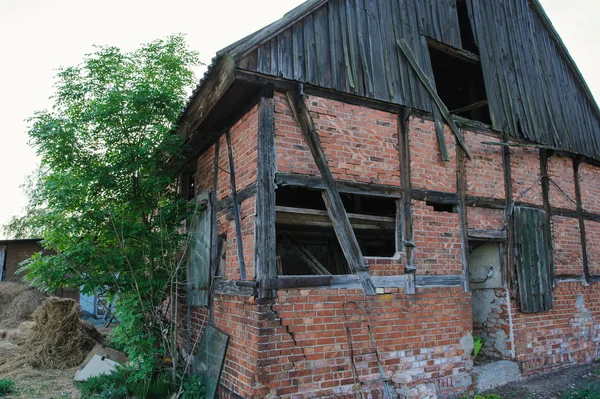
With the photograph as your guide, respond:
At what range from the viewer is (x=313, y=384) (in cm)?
499

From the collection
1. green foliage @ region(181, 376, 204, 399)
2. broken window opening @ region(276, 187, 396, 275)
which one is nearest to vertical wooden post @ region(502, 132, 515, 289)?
broken window opening @ region(276, 187, 396, 275)

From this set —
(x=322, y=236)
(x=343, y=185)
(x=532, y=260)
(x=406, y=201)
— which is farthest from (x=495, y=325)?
(x=343, y=185)

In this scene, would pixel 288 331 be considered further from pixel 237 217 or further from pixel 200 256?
pixel 200 256

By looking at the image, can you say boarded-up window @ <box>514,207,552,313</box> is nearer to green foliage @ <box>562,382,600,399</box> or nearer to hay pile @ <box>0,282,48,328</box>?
green foliage @ <box>562,382,600,399</box>

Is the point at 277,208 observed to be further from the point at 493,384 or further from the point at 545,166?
the point at 545,166

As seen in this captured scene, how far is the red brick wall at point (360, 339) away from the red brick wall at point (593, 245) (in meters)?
4.27

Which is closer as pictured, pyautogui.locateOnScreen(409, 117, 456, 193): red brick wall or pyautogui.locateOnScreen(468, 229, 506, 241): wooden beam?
pyautogui.locateOnScreen(409, 117, 456, 193): red brick wall

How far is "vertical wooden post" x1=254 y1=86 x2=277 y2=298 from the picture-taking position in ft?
16.4

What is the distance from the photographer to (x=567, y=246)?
8.40 meters

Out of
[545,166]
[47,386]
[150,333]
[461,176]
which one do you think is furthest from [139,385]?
[545,166]

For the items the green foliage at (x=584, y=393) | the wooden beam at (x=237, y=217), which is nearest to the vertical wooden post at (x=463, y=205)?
the green foliage at (x=584, y=393)

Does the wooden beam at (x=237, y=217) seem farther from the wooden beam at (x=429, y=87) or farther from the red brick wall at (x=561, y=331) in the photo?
the red brick wall at (x=561, y=331)

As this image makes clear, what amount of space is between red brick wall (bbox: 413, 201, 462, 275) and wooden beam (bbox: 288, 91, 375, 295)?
105 centimetres

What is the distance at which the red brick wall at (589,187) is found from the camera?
360 inches
